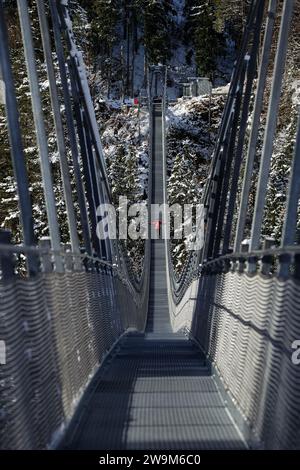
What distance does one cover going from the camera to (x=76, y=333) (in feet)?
18.9

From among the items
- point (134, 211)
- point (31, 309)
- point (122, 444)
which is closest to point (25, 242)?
point (31, 309)

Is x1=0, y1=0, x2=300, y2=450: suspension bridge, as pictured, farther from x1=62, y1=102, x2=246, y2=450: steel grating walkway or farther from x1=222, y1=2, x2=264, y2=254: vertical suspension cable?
x1=222, y1=2, x2=264, y2=254: vertical suspension cable

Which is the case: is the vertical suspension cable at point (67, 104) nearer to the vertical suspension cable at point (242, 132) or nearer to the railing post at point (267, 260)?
the vertical suspension cable at point (242, 132)

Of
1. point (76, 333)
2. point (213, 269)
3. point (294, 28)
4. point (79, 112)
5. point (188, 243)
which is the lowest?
point (188, 243)

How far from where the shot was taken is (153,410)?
17.2 feet

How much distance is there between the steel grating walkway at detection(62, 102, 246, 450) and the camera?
14.1 feet

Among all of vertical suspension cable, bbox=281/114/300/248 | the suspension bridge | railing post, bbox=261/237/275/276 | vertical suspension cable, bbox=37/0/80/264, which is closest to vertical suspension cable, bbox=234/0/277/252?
the suspension bridge

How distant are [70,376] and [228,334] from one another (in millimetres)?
1888

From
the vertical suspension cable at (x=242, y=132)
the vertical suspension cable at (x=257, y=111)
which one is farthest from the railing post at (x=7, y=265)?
the vertical suspension cable at (x=242, y=132)

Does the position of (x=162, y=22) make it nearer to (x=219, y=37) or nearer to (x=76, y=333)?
(x=219, y=37)

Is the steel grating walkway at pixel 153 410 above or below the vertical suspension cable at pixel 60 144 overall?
below

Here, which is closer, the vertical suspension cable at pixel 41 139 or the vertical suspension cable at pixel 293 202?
the vertical suspension cable at pixel 293 202

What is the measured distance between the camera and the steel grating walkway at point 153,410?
14.1 feet

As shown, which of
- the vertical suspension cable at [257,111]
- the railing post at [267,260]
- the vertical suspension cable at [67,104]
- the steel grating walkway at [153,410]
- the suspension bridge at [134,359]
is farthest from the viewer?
the vertical suspension cable at [67,104]
